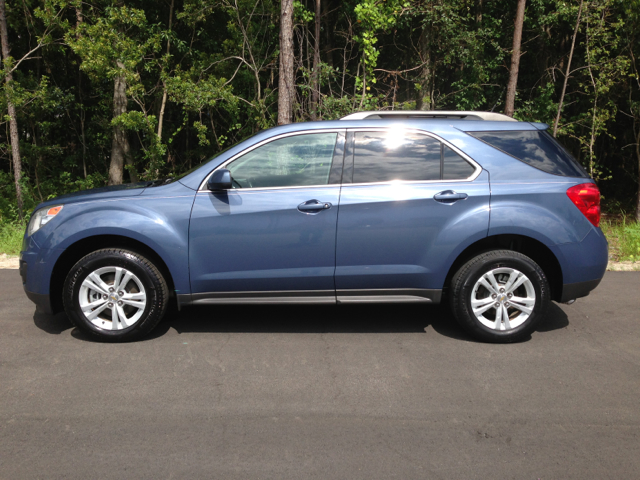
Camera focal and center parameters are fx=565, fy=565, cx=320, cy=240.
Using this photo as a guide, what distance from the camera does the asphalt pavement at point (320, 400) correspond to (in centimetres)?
303

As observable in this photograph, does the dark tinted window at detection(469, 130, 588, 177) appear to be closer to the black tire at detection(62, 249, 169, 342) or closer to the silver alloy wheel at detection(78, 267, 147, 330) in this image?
the black tire at detection(62, 249, 169, 342)

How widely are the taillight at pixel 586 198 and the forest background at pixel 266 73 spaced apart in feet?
25.7

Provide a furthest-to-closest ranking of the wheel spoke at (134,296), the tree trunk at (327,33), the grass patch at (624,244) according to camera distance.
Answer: the tree trunk at (327,33) < the grass patch at (624,244) < the wheel spoke at (134,296)

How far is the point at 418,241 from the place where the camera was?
15.7 feet

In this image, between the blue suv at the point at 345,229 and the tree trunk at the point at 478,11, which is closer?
the blue suv at the point at 345,229

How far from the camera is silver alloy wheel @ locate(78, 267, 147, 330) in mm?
4844

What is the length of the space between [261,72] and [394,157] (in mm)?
11363

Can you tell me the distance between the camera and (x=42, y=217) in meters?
4.94

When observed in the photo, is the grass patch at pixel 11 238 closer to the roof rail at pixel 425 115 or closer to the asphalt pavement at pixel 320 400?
the asphalt pavement at pixel 320 400

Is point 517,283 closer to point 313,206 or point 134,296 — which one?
point 313,206

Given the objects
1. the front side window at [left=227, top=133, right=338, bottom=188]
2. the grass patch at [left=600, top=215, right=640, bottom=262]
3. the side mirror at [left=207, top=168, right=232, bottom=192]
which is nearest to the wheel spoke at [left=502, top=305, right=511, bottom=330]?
the front side window at [left=227, top=133, right=338, bottom=188]

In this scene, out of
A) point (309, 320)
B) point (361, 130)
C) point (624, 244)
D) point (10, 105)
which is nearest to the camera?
point (361, 130)

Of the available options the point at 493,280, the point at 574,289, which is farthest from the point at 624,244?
the point at 493,280

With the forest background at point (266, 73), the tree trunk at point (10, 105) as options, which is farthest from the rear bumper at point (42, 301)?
the tree trunk at point (10, 105)
